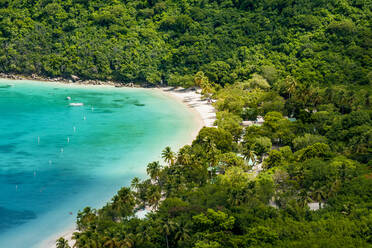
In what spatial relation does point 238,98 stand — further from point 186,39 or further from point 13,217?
point 13,217

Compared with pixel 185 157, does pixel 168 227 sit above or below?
above

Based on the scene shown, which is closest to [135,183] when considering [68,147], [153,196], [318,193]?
[153,196]

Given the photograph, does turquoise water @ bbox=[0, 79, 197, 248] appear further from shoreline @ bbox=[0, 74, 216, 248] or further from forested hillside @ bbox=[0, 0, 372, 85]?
forested hillside @ bbox=[0, 0, 372, 85]

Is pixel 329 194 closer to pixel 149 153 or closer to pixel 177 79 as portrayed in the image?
pixel 149 153

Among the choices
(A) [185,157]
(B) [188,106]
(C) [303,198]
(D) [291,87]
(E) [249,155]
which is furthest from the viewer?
(B) [188,106]

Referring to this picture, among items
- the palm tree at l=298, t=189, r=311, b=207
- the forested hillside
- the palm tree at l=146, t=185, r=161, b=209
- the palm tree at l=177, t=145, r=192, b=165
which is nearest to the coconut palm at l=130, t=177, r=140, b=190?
the palm tree at l=146, t=185, r=161, b=209

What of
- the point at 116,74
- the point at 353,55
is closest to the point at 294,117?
the point at 353,55
